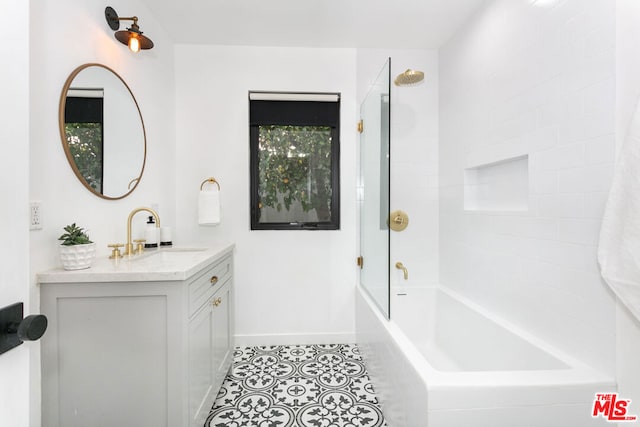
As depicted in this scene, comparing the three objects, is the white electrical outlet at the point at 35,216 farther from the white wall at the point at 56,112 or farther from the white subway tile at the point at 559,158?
the white subway tile at the point at 559,158

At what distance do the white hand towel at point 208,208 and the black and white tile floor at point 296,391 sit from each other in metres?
1.08

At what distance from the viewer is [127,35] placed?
164cm

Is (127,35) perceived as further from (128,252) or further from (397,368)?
(397,368)

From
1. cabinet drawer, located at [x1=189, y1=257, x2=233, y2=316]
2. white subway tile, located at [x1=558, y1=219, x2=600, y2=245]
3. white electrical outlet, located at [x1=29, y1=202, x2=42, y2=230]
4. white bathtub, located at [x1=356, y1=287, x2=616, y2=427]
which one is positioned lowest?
white bathtub, located at [x1=356, y1=287, x2=616, y2=427]

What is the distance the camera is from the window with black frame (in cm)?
254

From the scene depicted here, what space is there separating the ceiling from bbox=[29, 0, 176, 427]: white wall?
29 cm

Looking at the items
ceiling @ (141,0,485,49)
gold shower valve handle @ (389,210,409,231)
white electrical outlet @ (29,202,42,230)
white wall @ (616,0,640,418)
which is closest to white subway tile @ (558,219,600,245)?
white wall @ (616,0,640,418)

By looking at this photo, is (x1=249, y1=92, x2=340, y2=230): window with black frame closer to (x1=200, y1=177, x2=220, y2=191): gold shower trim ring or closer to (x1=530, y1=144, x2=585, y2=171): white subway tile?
(x1=200, y1=177, x2=220, y2=191): gold shower trim ring

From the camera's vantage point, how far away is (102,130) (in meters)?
1.56

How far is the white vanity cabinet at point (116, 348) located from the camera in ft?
4.00

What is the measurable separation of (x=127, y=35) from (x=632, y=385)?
2771 millimetres

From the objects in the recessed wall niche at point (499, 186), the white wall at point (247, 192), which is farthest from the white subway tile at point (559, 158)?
the white wall at point (247, 192)

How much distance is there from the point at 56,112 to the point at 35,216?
463mm

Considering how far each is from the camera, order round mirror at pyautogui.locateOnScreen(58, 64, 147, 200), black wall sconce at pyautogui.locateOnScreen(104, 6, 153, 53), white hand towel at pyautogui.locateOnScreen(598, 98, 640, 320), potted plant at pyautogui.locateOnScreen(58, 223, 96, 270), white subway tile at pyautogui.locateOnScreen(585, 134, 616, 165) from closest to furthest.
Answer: white hand towel at pyautogui.locateOnScreen(598, 98, 640, 320) → white subway tile at pyautogui.locateOnScreen(585, 134, 616, 165) → potted plant at pyautogui.locateOnScreen(58, 223, 96, 270) → round mirror at pyautogui.locateOnScreen(58, 64, 147, 200) → black wall sconce at pyautogui.locateOnScreen(104, 6, 153, 53)
